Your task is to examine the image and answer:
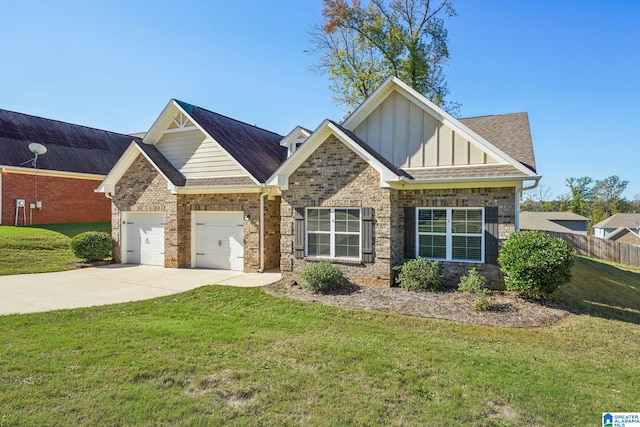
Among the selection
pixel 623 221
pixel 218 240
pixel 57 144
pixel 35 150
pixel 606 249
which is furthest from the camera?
pixel 623 221

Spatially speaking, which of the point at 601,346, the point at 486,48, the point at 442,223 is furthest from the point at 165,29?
the point at 601,346

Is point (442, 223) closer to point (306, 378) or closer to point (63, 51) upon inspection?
point (306, 378)

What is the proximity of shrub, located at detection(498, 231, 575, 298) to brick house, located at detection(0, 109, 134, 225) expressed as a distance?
22635 mm

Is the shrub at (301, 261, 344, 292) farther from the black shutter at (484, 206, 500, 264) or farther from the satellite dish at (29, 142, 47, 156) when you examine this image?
the satellite dish at (29, 142, 47, 156)

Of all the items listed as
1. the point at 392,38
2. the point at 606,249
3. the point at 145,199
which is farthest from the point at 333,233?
the point at 606,249

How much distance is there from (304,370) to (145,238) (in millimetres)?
11824

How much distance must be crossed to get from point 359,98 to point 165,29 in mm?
14620

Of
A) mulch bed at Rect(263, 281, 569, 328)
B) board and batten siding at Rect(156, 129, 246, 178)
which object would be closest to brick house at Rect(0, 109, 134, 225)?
board and batten siding at Rect(156, 129, 246, 178)

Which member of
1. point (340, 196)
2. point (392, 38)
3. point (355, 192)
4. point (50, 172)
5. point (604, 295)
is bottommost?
point (604, 295)

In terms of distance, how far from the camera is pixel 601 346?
619 centimetres

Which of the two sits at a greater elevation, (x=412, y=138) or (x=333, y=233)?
(x=412, y=138)

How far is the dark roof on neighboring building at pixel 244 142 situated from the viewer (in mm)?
13516

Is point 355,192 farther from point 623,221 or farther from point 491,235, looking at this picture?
point 623,221

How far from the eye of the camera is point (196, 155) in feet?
45.7
